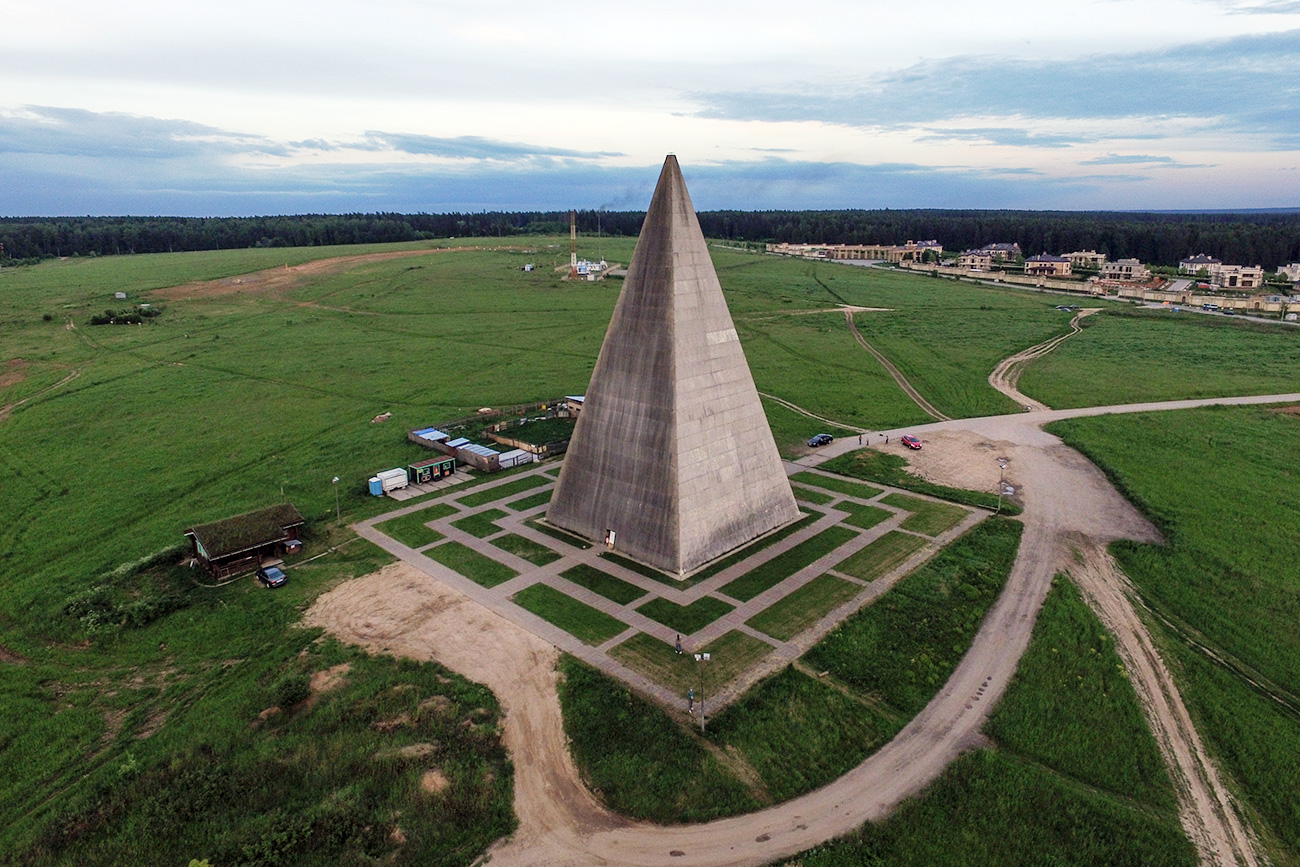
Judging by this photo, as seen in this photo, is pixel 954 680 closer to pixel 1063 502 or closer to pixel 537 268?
pixel 1063 502

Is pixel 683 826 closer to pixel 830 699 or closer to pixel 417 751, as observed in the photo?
pixel 830 699

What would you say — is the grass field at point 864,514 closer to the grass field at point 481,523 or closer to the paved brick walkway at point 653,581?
the paved brick walkway at point 653,581

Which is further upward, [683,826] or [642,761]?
[642,761]

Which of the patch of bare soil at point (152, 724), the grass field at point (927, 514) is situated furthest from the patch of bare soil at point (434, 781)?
the grass field at point (927, 514)

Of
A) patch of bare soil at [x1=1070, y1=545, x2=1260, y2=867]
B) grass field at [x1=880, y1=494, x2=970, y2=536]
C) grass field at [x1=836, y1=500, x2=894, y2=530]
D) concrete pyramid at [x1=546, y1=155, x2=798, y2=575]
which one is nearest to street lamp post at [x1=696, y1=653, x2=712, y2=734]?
concrete pyramid at [x1=546, y1=155, x2=798, y2=575]

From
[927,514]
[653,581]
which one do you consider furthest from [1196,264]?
[653,581]

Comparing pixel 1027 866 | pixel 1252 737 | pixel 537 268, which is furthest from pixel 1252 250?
pixel 1027 866
